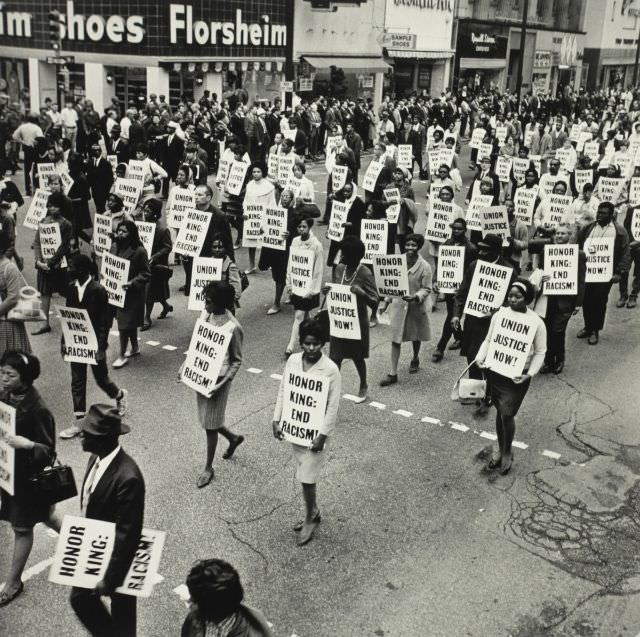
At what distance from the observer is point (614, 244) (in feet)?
37.4

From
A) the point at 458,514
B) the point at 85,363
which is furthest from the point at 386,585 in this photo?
the point at 85,363

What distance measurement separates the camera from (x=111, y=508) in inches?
180

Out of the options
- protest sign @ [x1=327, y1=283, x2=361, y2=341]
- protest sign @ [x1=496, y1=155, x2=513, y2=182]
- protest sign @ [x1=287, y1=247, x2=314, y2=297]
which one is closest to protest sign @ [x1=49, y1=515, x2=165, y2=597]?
protest sign @ [x1=327, y1=283, x2=361, y2=341]

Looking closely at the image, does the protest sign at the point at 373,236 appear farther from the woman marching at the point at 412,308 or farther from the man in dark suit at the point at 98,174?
the man in dark suit at the point at 98,174

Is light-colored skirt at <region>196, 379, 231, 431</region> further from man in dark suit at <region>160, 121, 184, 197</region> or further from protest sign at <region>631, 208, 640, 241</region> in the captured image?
man in dark suit at <region>160, 121, 184, 197</region>

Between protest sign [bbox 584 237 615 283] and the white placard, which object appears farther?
protest sign [bbox 584 237 615 283]

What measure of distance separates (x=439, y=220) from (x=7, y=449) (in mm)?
8912

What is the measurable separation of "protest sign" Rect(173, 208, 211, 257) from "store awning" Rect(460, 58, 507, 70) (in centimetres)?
4380

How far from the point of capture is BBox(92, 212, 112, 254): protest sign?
11.3 meters

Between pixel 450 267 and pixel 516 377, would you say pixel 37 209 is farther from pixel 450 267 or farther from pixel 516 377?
pixel 516 377

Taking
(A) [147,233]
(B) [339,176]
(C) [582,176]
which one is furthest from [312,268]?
(C) [582,176]

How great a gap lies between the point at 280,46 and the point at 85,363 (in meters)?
A: 32.5

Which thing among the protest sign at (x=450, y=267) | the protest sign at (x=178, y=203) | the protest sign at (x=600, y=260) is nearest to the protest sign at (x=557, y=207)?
the protest sign at (x=600, y=260)

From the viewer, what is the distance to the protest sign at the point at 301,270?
9.81 m
